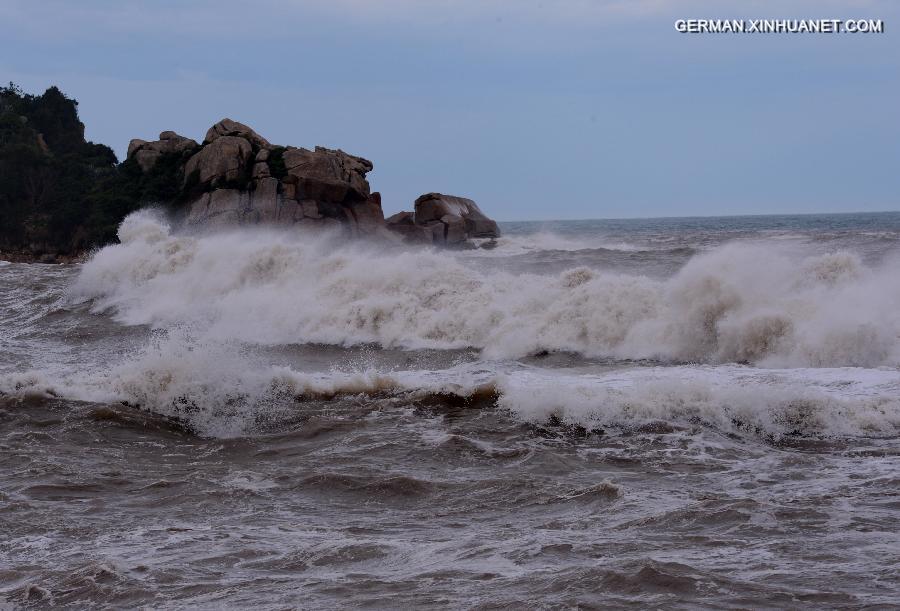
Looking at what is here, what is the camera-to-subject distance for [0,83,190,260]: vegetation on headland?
4331cm

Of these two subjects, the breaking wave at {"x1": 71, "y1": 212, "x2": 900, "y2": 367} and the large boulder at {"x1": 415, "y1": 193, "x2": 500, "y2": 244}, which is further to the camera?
the large boulder at {"x1": 415, "y1": 193, "x2": 500, "y2": 244}

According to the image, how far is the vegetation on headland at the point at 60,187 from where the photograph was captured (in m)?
43.3

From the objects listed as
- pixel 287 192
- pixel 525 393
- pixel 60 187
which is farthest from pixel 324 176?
pixel 525 393

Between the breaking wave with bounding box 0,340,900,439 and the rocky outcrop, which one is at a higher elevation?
the rocky outcrop

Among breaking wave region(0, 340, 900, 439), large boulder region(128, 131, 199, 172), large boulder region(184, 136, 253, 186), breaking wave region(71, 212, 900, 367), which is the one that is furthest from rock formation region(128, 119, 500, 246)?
breaking wave region(0, 340, 900, 439)

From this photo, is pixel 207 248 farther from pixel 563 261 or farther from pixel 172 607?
pixel 172 607

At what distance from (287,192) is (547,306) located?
75.4 ft

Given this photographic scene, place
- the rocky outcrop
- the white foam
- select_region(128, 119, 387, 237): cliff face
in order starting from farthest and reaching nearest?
the rocky outcrop
select_region(128, 119, 387, 237): cliff face
the white foam

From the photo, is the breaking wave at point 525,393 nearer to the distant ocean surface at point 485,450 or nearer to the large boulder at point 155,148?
the distant ocean surface at point 485,450

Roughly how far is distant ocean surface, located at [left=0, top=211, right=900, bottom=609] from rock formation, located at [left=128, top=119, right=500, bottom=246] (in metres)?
18.8

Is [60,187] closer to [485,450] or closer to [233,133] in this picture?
[233,133]

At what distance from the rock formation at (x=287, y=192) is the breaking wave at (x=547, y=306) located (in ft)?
44.7

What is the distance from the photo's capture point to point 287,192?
36.8m

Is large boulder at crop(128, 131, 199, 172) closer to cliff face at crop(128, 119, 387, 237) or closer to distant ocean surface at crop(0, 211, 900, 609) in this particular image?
cliff face at crop(128, 119, 387, 237)
